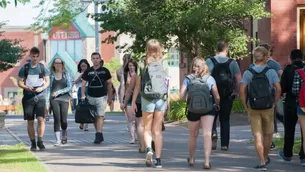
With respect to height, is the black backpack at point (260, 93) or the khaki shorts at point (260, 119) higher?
the black backpack at point (260, 93)

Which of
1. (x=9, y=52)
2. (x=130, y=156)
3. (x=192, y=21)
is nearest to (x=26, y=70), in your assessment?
(x=130, y=156)

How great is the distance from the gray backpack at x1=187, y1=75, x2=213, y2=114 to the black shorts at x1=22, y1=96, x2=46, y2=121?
3967 millimetres

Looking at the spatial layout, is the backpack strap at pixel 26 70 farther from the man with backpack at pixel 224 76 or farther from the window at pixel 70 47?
the window at pixel 70 47

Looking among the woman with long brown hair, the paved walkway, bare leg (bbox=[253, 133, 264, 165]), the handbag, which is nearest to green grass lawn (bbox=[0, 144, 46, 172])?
the paved walkway

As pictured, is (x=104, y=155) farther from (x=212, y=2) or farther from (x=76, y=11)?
(x=76, y=11)

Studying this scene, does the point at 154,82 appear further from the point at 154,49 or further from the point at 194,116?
the point at 194,116

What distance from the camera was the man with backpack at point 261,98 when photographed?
453 inches

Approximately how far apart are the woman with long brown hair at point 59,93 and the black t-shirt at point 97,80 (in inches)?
15.0

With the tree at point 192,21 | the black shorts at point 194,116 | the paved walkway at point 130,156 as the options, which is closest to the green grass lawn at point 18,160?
the paved walkway at point 130,156

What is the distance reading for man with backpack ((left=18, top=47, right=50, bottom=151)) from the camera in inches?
585

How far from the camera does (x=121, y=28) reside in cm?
2681

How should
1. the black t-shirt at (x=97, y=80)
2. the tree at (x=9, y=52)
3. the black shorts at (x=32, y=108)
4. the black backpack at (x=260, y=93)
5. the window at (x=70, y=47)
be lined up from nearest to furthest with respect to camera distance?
the black backpack at (x=260, y=93) → the black shorts at (x=32, y=108) → the black t-shirt at (x=97, y=80) → the tree at (x=9, y=52) → the window at (x=70, y=47)

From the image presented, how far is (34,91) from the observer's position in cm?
1487

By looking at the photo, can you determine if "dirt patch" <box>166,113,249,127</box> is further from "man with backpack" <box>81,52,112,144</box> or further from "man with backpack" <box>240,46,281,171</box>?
"man with backpack" <box>240,46,281,171</box>
